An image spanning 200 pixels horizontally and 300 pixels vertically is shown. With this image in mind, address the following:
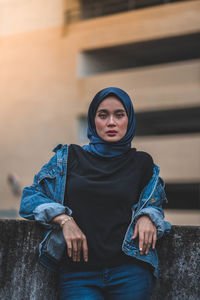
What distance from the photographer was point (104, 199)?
2.29m

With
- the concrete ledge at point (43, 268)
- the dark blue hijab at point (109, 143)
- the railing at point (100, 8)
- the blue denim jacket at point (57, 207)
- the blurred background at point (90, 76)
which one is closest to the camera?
the blue denim jacket at point (57, 207)

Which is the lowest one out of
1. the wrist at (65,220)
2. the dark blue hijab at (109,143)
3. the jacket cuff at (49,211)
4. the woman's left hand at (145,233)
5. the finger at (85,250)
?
the finger at (85,250)

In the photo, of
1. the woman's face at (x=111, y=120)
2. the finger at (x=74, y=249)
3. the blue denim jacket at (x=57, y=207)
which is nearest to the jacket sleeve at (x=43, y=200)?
the blue denim jacket at (x=57, y=207)

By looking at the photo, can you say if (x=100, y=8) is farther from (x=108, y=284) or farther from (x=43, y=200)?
(x=108, y=284)

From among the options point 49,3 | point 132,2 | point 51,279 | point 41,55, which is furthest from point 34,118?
point 51,279

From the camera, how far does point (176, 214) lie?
531 inches

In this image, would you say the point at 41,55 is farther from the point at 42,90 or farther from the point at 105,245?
the point at 105,245

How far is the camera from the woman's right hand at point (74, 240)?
220 cm

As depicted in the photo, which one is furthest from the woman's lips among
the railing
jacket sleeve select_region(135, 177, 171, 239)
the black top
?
the railing

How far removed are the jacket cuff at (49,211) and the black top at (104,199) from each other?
0.22 feet

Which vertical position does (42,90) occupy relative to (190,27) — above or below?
below

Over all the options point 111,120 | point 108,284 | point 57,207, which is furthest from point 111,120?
point 108,284

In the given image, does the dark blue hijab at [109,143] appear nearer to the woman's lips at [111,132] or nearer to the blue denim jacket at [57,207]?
the woman's lips at [111,132]

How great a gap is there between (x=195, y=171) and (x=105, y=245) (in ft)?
38.5
